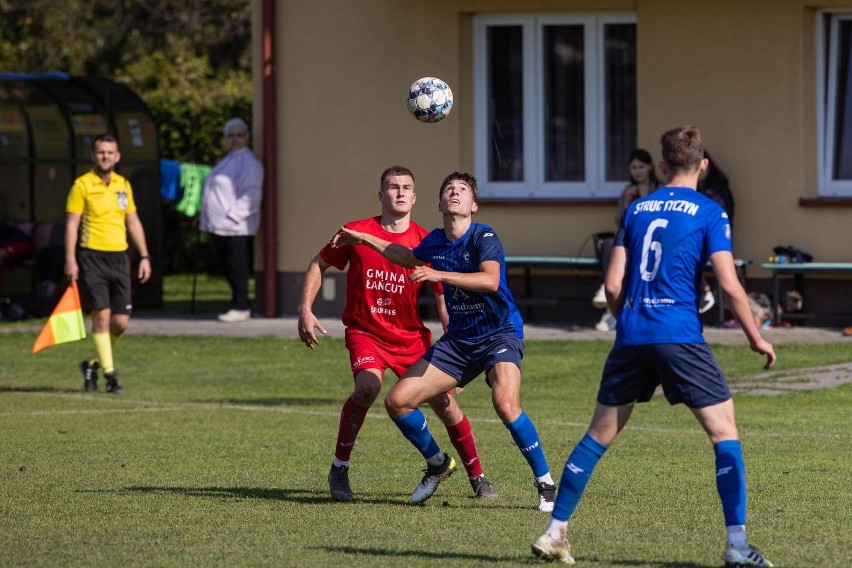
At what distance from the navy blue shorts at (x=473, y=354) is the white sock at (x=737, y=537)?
1944 mm

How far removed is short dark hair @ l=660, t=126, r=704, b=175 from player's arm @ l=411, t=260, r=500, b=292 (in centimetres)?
143

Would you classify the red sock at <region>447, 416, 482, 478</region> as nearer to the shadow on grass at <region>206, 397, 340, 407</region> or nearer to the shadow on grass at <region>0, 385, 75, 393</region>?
the shadow on grass at <region>206, 397, 340, 407</region>

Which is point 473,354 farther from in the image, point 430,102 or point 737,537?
point 430,102

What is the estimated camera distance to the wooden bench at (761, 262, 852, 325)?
17.7 m

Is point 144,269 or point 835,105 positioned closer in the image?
point 144,269

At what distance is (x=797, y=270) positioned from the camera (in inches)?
704

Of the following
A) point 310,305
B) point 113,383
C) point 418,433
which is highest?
point 310,305

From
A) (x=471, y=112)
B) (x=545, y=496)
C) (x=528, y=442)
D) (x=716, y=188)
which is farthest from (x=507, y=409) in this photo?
(x=471, y=112)

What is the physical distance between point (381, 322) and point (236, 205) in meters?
11.6

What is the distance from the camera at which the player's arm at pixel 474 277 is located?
775 centimetres

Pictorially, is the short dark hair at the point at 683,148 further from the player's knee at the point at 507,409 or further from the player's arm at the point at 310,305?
the player's arm at the point at 310,305

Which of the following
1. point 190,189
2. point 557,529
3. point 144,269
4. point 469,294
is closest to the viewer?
point 557,529

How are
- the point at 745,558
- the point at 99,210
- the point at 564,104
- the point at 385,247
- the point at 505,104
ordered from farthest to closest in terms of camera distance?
1. the point at 505,104
2. the point at 564,104
3. the point at 99,210
4. the point at 385,247
5. the point at 745,558

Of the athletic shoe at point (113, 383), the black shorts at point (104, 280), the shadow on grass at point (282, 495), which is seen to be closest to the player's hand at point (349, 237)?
the shadow on grass at point (282, 495)
